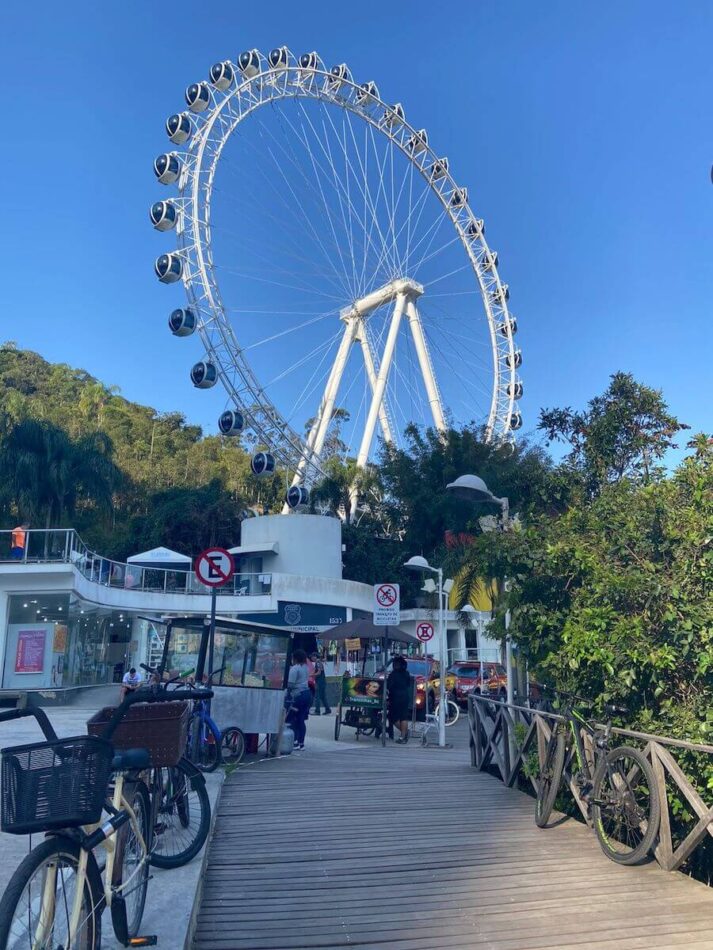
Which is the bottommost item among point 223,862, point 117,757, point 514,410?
point 223,862

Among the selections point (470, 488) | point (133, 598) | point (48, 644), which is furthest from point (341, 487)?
point (470, 488)

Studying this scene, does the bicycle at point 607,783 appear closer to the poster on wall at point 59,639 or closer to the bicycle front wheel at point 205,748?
the bicycle front wheel at point 205,748

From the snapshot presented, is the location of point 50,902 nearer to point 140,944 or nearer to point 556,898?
point 140,944

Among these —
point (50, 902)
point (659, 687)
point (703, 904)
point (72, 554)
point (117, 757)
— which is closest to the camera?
point (50, 902)

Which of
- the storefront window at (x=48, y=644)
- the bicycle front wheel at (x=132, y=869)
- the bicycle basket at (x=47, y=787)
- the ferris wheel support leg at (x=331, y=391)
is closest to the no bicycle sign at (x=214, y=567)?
the bicycle front wheel at (x=132, y=869)

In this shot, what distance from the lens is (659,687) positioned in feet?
21.2

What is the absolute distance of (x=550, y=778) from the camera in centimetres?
698

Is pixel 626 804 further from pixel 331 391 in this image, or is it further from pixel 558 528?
pixel 331 391

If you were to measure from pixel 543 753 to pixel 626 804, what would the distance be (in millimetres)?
1508

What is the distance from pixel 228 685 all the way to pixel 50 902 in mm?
8026

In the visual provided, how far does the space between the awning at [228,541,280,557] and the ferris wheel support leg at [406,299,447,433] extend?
1048cm

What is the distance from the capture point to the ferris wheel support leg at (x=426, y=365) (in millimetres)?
41062

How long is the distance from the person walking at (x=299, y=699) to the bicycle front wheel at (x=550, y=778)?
6.29m

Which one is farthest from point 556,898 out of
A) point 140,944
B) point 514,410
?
point 514,410
